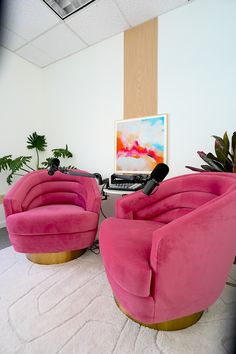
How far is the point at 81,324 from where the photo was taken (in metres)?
0.99

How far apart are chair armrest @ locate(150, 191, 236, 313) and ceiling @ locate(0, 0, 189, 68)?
8.28ft

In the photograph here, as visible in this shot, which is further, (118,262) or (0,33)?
(0,33)

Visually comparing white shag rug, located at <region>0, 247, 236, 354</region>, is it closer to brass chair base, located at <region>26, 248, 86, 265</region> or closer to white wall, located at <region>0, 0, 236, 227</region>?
brass chair base, located at <region>26, 248, 86, 265</region>

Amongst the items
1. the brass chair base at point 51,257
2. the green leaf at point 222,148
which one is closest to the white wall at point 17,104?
the brass chair base at point 51,257

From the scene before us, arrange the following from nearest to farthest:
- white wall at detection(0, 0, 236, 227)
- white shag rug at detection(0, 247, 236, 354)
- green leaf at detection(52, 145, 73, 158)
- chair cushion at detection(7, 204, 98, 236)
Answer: white shag rug at detection(0, 247, 236, 354) → chair cushion at detection(7, 204, 98, 236) → white wall at detection(0, 0, 236, 227) → green leaf at detection(52, 145, 73, 158)

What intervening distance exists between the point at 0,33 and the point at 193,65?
9.17 ft

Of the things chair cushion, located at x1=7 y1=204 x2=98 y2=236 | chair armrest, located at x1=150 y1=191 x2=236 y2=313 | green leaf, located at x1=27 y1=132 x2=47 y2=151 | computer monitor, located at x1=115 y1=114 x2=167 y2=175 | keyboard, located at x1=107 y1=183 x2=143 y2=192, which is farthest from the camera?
green leaf, located at x1=27 y1=132 x2=47 y2=151

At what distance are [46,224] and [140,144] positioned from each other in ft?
5.09

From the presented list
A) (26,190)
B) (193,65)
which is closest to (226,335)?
(26,190)

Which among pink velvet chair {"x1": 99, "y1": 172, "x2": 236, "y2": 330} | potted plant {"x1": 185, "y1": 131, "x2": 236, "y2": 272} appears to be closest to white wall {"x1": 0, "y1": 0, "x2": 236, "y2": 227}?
potted plant {"x1": 185, "y1": 131, "x2": 236, "y2": 272}

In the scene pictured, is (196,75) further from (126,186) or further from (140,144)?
(126,186)

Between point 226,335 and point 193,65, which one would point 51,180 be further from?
point 193,65

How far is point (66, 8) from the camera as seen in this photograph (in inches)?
83.7

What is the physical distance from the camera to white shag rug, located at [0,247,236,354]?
0.87m
